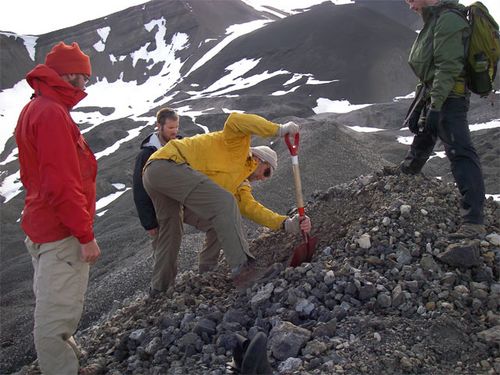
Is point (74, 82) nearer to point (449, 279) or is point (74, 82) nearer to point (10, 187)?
point (449, 279)

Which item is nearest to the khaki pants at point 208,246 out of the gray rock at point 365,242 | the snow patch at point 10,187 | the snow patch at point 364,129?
the gray rock at point 365,242

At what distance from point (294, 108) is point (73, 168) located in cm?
3683

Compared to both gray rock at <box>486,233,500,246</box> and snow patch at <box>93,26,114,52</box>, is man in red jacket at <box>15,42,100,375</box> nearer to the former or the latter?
gray rock at <box>486,233,500,246</box>

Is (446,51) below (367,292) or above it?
above

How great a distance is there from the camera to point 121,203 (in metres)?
19.1

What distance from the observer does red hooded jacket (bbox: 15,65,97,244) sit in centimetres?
311

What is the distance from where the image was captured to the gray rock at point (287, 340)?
3.29m

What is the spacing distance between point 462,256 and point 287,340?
1564 millimetres

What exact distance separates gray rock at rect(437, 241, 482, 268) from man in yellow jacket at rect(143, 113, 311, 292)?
117cm

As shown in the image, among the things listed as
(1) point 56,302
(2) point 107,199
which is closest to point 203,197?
(1) point 56,302

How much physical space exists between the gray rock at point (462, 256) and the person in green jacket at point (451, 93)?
0.98ft

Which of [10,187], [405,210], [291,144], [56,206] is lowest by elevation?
[10,187]

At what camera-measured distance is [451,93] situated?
422 centimetres

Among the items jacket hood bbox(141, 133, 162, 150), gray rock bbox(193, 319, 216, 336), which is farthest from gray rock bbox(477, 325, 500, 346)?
jacket hood bbox(141, 133, 162, 150)
